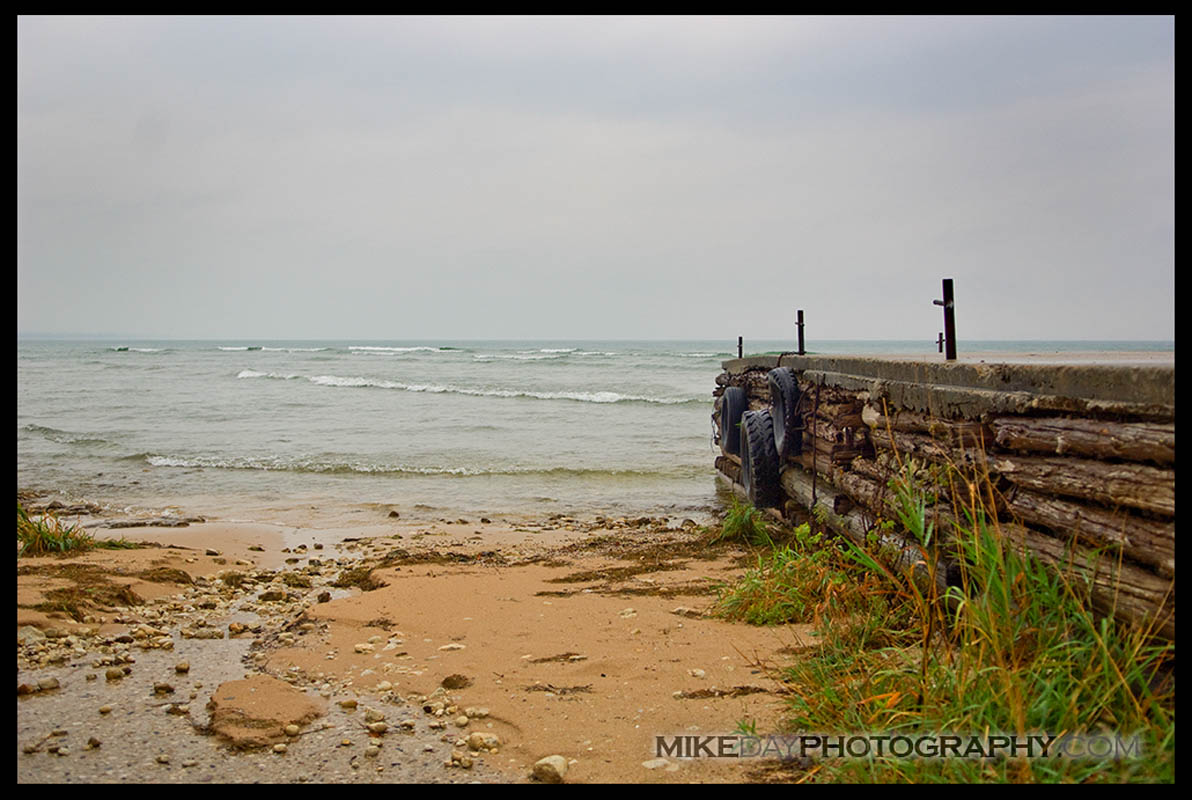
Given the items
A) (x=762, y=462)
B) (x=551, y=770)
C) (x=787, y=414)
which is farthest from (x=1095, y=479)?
(x=762, y=462)

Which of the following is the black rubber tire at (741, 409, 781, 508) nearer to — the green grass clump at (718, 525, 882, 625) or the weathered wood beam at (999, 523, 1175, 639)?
the green grass clump at (718, 525, 882, 625)

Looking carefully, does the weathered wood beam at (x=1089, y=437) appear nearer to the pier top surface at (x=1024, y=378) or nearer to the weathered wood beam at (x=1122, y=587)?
the pier top surface at (x=1024, y=378)

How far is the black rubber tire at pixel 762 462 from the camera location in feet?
26.5

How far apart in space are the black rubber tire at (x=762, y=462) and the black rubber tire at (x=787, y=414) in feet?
0.56

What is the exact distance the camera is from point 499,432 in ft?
57.4

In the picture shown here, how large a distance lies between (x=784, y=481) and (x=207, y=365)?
1544 inches

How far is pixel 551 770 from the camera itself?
3.15 meters

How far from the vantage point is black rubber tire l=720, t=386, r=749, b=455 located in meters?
10.3

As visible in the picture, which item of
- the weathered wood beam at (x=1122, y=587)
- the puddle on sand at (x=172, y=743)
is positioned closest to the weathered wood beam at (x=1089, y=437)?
the weathered wood beam at (x=1122, y=587)

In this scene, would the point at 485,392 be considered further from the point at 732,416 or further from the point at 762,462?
the point at 762,462

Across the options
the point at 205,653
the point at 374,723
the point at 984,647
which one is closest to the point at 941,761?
the point at 984,647

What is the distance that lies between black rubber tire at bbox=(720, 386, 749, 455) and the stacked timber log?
4.51m

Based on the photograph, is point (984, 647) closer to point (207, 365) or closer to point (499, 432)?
point (499, 432)
